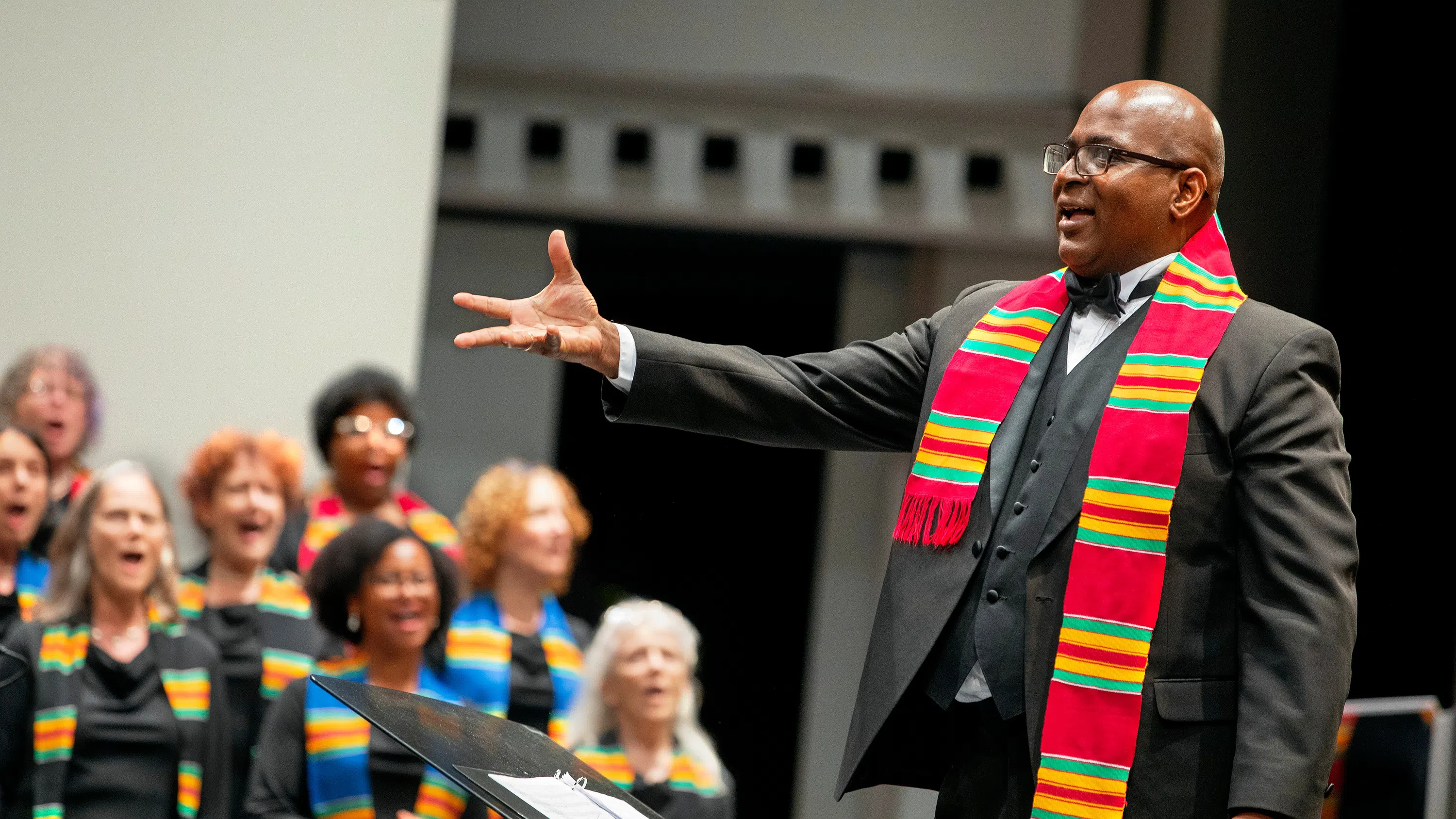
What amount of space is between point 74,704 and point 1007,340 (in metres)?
2.31

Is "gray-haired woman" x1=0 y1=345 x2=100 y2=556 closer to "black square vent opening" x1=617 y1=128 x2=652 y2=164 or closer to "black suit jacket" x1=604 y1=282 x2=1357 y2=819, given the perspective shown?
"black square vent opening" x1=617 y1=128 x2=652 y2=164

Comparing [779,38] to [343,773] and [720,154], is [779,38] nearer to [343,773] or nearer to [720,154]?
[720,154]

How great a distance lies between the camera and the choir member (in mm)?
3652

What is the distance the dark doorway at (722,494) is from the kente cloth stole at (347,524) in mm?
1405

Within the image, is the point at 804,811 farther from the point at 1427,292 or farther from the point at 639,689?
the point at 1427,292

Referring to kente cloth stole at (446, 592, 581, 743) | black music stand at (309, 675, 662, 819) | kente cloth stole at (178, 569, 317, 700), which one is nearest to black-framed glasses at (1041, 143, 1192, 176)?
black music stand at (309, 675, 662, 819)

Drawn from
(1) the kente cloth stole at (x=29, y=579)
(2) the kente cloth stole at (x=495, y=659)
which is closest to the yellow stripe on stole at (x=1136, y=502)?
(2) the kente cloth stole at (x=495, y=659)

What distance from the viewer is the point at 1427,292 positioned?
4652mm

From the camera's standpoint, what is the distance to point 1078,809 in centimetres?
166

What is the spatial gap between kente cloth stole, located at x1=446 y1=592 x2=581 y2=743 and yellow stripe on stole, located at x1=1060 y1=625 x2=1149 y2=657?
6.49ft

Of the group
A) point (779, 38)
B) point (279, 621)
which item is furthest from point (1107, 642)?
point (779, 38)

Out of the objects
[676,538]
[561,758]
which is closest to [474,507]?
[676,538]

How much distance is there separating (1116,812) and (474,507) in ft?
8.21

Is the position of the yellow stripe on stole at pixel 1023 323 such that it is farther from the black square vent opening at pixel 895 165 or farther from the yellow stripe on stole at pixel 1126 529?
the black square vent opening at pixel 895 165
